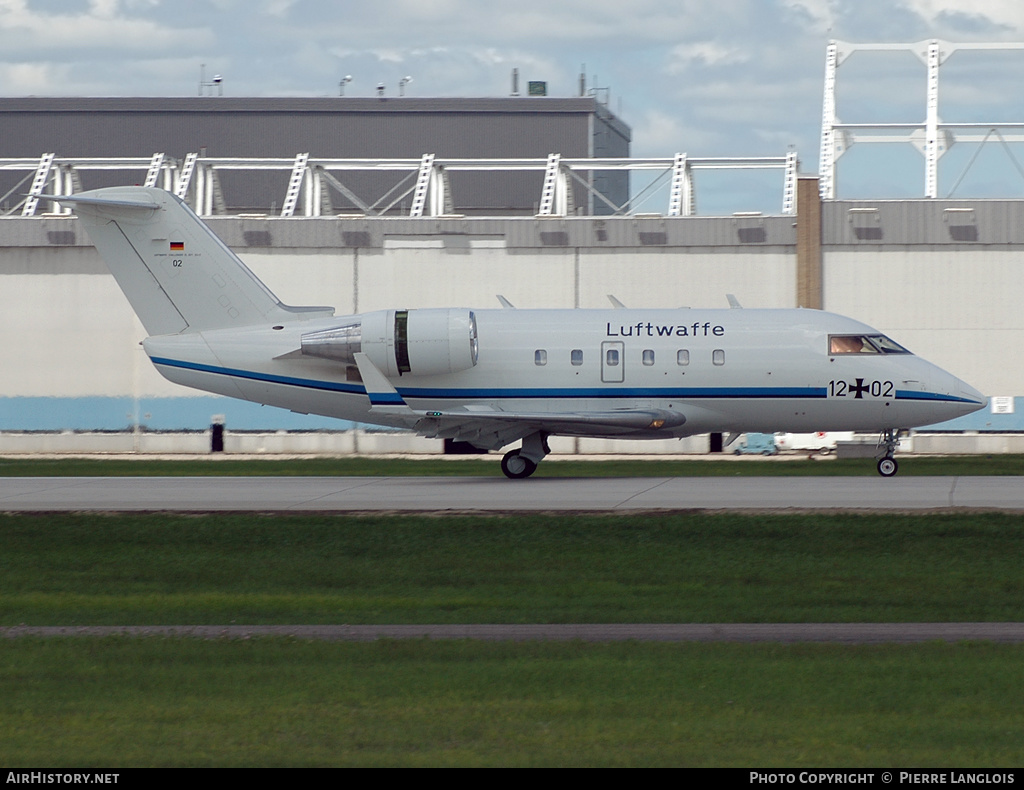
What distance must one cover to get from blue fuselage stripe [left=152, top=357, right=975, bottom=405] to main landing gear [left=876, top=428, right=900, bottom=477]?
4.22 feet

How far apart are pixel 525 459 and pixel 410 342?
3.67 meters

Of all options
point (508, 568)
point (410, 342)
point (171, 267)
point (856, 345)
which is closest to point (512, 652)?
point (508, 568)

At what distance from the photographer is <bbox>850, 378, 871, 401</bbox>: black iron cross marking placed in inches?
1038

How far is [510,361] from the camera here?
2723 cm

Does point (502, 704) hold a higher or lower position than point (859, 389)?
lower

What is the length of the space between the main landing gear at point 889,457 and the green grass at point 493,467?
3.87 feet

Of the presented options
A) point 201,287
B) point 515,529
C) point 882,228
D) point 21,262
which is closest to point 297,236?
point 21,262

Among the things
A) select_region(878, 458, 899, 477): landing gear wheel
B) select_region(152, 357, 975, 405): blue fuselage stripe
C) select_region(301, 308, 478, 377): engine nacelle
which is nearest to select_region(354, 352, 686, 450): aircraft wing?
select_region(152, 357, 975, 405): blue fuselage stripe

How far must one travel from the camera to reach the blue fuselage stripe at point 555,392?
26.4m

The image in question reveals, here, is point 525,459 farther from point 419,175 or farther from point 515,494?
point 419,175

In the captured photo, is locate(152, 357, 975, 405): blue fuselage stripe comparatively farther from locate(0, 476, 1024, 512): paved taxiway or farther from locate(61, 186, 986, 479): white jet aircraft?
locate(0, 476, 1024, 512): paved taxiway

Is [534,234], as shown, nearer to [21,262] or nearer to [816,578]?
[21,262]

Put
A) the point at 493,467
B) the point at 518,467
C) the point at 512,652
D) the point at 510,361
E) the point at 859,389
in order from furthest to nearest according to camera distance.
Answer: the point at 493,467 → the point at 518,467 → the point at 510,361 → the point at 859,389 → the point at 512,652

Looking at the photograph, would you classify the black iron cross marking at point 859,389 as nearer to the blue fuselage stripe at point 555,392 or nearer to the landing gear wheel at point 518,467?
the blue fuselage stripe at point 555,392
